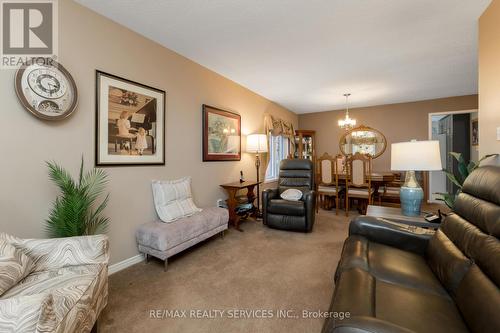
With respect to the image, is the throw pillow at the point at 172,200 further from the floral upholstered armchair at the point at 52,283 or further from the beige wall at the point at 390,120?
the beige wall at the point at 390,120

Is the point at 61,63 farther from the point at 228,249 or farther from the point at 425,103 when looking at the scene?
the point at 425,103

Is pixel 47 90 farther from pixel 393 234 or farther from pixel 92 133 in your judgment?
pixel 393 234

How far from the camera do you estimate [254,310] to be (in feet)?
5.27

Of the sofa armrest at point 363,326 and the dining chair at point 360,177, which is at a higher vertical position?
the dining chair at point 360,177

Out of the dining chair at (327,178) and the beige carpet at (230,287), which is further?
the dining chair at (327,178)

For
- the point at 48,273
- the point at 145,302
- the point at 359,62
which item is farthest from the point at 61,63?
the point at 359,62

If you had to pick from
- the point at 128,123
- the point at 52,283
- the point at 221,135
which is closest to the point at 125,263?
the point at 52,283

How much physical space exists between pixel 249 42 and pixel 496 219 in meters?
2.51

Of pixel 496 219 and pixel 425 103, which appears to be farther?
pixel 425 103

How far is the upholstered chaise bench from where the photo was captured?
6.93 ft

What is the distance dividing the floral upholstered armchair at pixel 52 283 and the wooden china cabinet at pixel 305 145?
521 centimetres

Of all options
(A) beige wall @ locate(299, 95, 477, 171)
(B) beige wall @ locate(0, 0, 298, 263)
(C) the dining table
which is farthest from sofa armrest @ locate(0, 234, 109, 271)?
(A) beige wall @ locate(299, 95, 477, 171)

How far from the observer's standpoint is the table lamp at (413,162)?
198cm

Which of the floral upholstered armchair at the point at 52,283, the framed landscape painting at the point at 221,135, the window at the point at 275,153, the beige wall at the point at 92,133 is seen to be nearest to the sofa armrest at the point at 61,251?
the floral upholstered armchair at the point at 52,283
